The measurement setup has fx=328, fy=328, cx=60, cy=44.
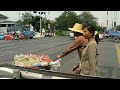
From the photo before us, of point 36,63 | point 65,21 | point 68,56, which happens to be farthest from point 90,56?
point 65,21

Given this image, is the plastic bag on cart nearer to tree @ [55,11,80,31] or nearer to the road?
the road

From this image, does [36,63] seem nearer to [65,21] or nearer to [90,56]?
[90,56]

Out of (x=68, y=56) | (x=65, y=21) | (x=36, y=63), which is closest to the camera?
(x=36, y=63)

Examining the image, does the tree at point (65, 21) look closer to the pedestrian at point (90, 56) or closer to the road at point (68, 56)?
the road at point (68, 56)

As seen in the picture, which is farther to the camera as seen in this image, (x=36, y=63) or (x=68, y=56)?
(x=68, y=56)

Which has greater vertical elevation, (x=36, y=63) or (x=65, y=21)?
(x=65, y=21)

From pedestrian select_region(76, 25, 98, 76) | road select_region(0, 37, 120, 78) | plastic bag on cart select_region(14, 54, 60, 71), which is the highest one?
pedestrian select_region(76, 25, 98, 76)

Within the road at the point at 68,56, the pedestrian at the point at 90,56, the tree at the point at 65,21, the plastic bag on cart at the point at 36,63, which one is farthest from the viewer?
the tree at the point at 65,21

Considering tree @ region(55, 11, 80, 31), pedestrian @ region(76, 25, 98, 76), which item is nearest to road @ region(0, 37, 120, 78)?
pedestrian @ region(76, 25, 98, 76)

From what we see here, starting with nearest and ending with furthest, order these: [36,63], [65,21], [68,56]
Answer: [36,63] < [68,56] < [65,21]

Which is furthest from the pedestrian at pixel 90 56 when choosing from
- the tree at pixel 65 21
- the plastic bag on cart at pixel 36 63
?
the tree at pixel 65 21

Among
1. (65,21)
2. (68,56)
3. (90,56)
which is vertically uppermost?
→ (65,21)
